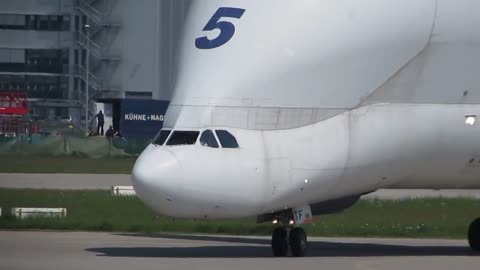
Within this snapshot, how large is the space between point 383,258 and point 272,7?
5.64 m

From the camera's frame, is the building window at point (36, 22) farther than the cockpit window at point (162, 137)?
Yes

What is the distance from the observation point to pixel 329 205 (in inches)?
1123

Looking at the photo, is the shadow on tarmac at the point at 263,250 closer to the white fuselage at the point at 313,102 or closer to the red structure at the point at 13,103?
A: the white fuselage at the point at 313,102

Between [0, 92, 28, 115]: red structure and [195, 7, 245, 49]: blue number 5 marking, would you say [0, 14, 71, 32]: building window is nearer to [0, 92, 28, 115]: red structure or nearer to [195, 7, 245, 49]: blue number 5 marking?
[0, 92, 28, 115]: red structure

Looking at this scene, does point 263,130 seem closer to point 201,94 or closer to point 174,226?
point 201,94

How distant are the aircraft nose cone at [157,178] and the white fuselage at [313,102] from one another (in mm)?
24

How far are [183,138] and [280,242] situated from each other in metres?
3.04

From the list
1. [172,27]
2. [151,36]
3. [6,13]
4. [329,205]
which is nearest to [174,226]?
[329,205]

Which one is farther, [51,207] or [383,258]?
[51,207]

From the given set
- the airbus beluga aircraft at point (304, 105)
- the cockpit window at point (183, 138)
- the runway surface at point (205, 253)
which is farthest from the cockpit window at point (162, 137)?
the runway surface at point (205, 253)

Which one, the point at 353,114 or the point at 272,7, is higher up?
the point at 272,7

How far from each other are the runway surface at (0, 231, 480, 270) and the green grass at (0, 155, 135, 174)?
2656 cm

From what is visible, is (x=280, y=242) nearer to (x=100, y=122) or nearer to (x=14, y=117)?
(x=100, y=122)

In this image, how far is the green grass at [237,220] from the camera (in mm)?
35312
